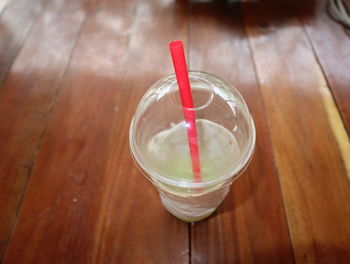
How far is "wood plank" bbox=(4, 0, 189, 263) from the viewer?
495 mm

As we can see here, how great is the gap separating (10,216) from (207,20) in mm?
642

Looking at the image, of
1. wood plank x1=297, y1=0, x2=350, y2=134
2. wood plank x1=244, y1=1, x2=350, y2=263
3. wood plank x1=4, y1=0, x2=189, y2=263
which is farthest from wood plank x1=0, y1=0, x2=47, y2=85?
wood plank x1=297, y1=0, x2=350, y2=134

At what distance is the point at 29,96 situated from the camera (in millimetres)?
696

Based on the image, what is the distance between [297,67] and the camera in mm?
712

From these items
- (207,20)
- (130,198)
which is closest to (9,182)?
(130,198)

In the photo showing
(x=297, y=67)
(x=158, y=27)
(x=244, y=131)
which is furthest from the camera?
(x=158, y=27)

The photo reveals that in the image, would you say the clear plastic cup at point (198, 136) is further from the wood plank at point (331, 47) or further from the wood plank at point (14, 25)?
the wood plank at point (14, 25)

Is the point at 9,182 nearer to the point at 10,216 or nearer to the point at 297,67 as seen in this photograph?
the point at 10,216

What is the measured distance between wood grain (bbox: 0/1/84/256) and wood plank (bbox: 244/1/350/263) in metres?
0.45

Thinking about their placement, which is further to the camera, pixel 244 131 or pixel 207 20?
pixel 207 20

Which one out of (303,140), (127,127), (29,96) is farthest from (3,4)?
(303,140)

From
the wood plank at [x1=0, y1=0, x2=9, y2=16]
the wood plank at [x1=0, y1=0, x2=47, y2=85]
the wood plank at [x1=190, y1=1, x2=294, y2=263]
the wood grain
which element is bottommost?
the wood plank at [x1=190, y1=1, x2=294, y2=263]

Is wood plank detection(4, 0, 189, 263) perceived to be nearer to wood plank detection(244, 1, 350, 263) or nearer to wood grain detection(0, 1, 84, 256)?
wood grain detection(0, 1, 84, 256)

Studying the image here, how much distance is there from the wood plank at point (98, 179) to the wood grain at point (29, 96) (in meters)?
0.02
